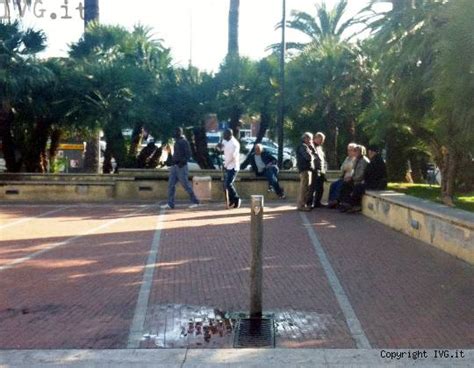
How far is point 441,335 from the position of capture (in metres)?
6.64

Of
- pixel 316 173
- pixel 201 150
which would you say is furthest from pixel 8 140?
pixel 316 173

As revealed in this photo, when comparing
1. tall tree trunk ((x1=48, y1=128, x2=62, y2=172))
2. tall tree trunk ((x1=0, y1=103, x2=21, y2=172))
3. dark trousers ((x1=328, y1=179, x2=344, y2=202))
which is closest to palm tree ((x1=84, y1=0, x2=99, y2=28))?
tall tree trunk ((x1=48, y1=128, x2=62, y2=172))

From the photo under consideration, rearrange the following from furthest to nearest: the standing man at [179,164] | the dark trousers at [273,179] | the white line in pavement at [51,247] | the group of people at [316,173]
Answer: the dark trousers at [273,179]
the standing man at [179,164]
the group of people at [316,173]
the white line in pavement at [51,247]

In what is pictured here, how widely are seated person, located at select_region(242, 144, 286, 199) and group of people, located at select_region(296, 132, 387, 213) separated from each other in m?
2.51

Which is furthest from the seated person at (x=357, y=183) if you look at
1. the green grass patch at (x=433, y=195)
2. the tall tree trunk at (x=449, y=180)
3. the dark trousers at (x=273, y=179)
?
the dark trousers at (x=273, y=179)

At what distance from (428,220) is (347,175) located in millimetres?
4462

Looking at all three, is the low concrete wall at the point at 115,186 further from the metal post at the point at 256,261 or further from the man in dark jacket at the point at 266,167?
the metal post at the point at 256,261

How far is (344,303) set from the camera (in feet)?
25.5

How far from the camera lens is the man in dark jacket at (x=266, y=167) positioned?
61.1 feet

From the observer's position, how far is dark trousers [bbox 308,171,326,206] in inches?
627

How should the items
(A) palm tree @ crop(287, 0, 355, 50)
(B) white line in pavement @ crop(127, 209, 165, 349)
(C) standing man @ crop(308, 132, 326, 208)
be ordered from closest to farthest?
(B) white line in pavement @ crop(127, 209, 165, 349) → (C) standing man @ crop(308, 132, 326, 208) → (A) palm tree @ crop(287, 0, 355, 50)

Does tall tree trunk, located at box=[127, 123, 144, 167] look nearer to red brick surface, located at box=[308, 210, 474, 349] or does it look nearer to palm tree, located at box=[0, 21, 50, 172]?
palm tree, located at box=[0, 21, 50, 172]

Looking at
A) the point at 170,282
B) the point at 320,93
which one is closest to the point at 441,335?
the point at 170,282

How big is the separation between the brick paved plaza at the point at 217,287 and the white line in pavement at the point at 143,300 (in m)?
0.02
